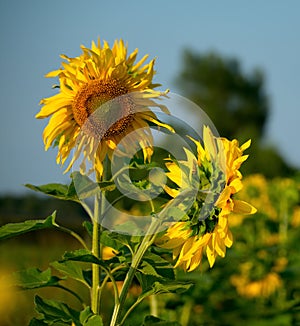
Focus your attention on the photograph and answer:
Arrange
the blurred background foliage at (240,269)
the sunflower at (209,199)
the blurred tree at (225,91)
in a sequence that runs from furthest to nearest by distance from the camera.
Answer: the blurred tree at (225,91), the blurred background foliage at (240,269), the sunflower at (209,199)

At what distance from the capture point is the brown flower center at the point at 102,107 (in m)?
1.23

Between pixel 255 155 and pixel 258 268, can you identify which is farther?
pixel 255 155

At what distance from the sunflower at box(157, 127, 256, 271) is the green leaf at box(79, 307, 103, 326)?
0.50 feet

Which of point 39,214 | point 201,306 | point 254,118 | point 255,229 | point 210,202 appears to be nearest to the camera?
point 210,202

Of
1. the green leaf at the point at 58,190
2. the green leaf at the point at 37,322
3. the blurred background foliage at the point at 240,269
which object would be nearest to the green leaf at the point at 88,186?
the green leaf at the point at 58,190

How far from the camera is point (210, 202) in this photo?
111 cm

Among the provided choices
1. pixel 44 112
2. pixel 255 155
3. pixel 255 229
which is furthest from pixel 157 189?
pixel 255 155

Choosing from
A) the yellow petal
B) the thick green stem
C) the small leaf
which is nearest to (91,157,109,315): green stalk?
the thick green stem

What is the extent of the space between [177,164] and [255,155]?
1554 centimetres

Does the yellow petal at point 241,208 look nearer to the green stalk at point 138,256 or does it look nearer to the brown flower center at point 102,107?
the green stalk at point 138,256

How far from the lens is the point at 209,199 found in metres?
1.11

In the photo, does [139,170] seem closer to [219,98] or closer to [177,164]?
[177,164]

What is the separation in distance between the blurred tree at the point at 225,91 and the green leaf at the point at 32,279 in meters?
26.3

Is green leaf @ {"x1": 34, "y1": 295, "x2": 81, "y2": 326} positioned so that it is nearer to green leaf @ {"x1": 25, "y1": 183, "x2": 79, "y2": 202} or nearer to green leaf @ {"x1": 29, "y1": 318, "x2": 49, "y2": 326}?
green leaf @ {"x1": 29, "y1": 318, "x2": 49, "y2": 326}
